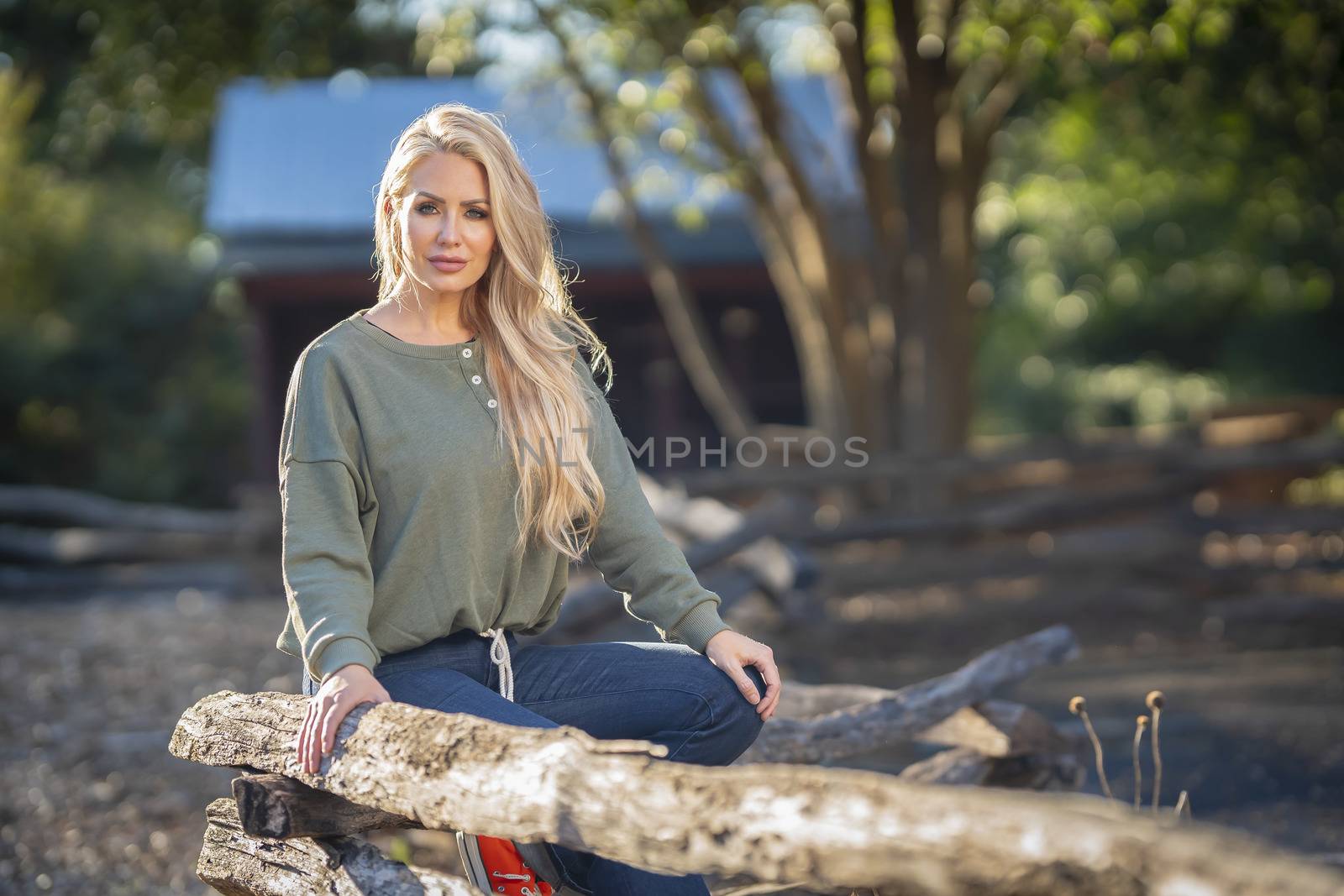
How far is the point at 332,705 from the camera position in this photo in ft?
7.59

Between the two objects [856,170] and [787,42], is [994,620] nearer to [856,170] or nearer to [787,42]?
[856,170]

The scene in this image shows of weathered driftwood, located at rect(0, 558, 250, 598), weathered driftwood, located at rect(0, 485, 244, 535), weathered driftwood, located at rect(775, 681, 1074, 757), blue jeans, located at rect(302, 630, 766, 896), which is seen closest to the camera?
blue jeans, located at rect(302, 630, 766, 896)

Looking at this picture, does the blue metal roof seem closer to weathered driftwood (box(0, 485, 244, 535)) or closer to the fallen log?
weathered driftwood (box(0, 485, 244, 535))

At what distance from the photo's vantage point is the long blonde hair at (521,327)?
2.58 metres

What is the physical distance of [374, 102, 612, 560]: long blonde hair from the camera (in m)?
2.58

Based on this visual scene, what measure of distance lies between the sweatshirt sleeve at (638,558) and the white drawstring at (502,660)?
244 mm

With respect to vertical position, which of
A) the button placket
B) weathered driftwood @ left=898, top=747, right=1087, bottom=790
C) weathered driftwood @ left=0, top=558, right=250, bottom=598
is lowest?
weathered driftwood @ left=0, top=558, right=250, bottom=598

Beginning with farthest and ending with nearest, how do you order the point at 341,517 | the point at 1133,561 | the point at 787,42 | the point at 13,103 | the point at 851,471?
1. the point at 13,103
2. the point at 787,42
3. the point at 851,471
4. the point at 1133,561
5. the point at 341,517

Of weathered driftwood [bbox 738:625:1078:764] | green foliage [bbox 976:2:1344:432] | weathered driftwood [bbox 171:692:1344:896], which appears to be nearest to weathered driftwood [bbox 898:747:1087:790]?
weathered driftwood [bbox 738:625:1078:764]

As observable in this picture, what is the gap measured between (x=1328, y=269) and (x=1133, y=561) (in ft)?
35.8

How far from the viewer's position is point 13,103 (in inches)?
733

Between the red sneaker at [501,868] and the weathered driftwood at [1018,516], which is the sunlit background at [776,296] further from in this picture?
the red sneaker at [501,868]

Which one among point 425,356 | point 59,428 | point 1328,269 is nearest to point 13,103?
point 59,428

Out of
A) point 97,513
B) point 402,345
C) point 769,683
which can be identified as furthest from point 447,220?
point 97,513
